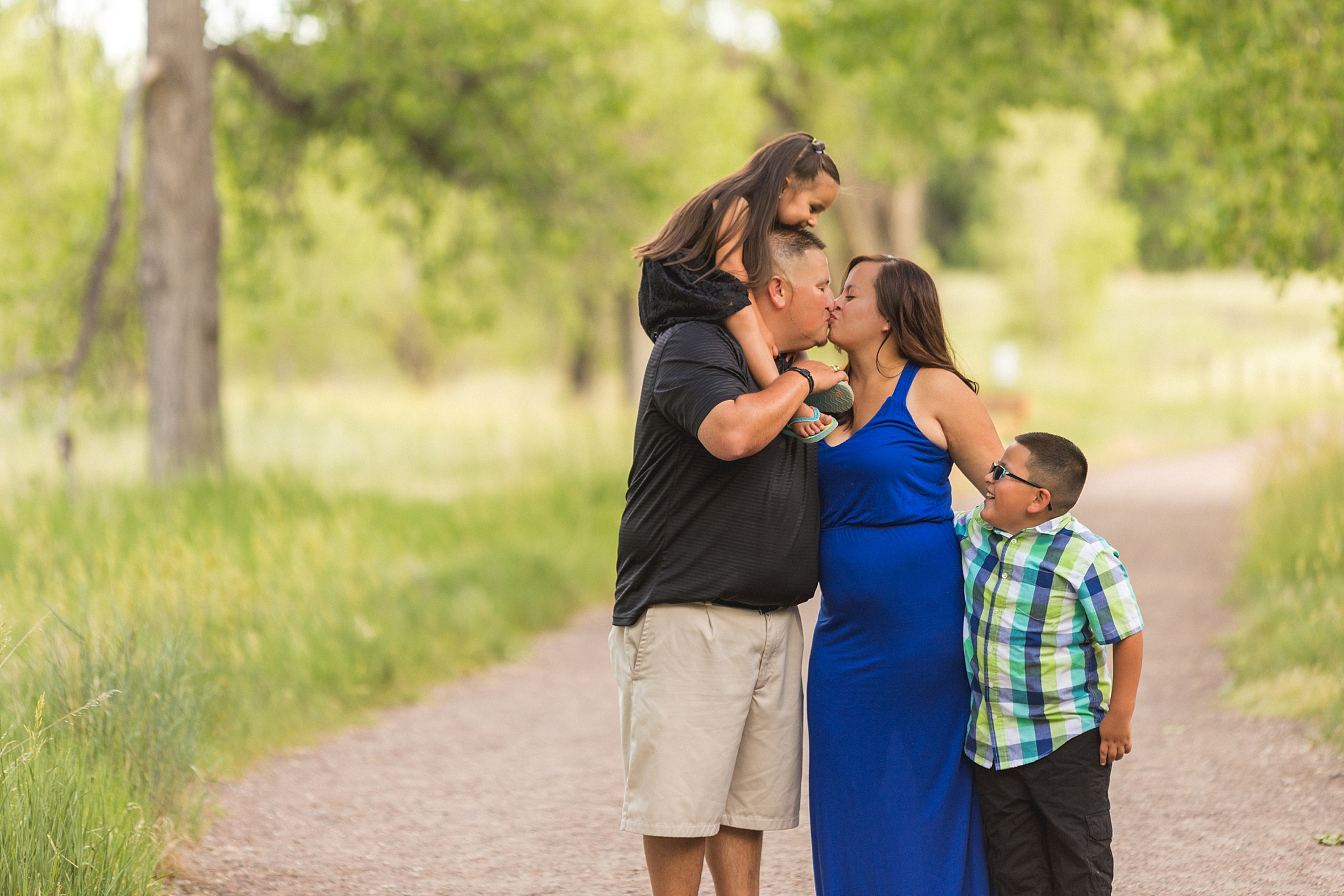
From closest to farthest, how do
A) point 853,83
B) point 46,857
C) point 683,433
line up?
point 683,433 → point 46,857 → point 853,83

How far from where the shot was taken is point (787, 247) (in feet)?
9.85

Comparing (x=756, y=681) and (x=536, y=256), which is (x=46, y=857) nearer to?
(x=756, y=681)

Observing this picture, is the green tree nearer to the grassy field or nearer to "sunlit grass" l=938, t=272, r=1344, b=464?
"sunlit grass" l=938, t=272, r=1344, b=464

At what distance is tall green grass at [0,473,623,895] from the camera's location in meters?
3.48

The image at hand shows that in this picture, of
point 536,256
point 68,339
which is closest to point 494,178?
point 536,256

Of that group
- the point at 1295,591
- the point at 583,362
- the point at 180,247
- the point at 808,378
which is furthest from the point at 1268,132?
the point at 583,362

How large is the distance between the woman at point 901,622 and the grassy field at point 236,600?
1888 mm

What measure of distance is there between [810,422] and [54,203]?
39.7 ft

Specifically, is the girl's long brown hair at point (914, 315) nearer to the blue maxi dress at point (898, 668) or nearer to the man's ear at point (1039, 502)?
the blue maxi dress at point (898, 668)

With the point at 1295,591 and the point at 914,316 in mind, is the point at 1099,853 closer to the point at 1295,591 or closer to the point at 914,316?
the point at 914,316

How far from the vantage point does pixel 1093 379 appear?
2886 cm

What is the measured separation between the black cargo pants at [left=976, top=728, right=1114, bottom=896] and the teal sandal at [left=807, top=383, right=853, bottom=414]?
3.12 ft

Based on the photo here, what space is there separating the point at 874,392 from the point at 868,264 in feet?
1.08

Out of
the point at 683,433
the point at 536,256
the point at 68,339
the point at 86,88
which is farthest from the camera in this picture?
the point at 536,256
